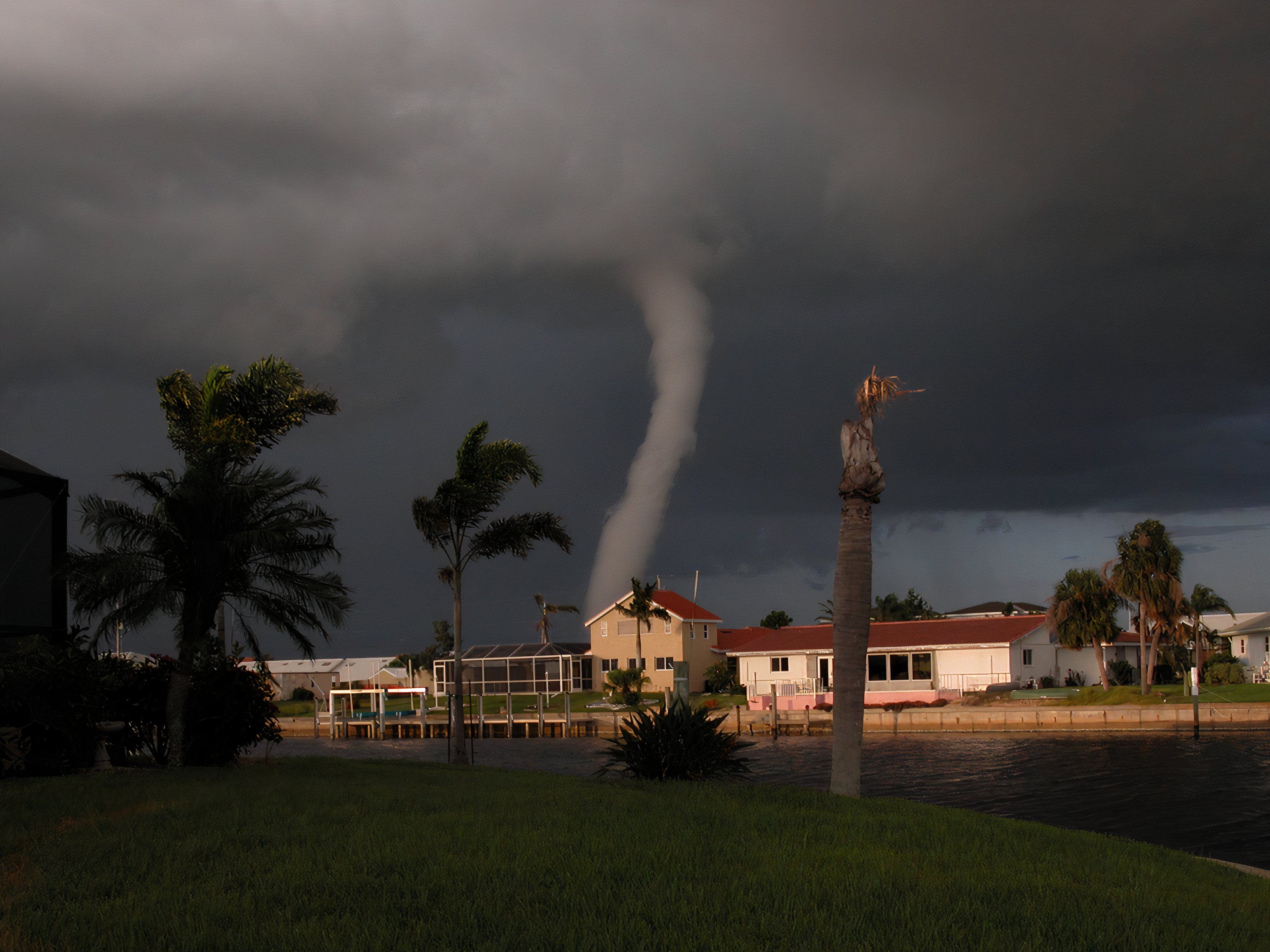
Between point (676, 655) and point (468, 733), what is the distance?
21.7 metres

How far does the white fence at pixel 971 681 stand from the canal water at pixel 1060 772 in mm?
10026

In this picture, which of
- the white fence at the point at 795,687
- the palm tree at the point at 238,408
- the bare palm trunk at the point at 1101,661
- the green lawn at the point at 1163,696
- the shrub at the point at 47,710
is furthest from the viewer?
the white fence at the point at 795,687

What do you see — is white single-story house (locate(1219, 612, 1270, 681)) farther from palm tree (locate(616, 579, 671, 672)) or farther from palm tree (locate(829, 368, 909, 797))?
palm tree (locate(829, 368, 909, 797))

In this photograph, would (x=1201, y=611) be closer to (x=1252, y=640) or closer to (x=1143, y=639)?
(x=1252, y=640)

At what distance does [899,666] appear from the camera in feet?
202

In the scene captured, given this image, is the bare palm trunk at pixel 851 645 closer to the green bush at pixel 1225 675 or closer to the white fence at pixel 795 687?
the white fence at pixel 795 687

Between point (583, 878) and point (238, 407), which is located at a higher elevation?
point (238, 407)

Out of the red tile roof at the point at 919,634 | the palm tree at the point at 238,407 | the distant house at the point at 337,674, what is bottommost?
the distant house at the point at 337,674

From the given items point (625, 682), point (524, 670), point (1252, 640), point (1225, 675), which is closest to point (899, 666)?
point (625, 682)

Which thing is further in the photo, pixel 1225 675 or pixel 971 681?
pixel 1225 675

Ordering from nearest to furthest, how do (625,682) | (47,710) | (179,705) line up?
(47,710) → (179,705) → (625,682)

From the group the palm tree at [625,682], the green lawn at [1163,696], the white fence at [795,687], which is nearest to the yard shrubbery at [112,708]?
the green lawn at [1163,696]

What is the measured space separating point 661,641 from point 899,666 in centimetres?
1982

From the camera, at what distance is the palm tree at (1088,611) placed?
183 feet
